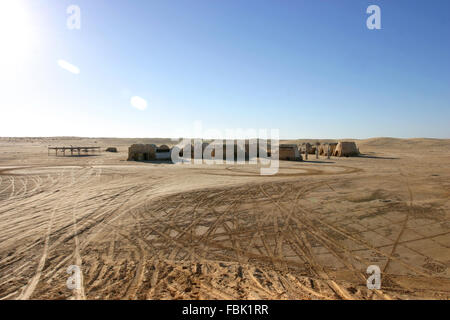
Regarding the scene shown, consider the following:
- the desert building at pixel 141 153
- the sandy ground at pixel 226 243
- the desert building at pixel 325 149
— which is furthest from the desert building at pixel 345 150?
the desert building at pixel 141 153

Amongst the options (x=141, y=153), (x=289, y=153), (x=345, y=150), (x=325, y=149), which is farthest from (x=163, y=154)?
(x=325, y=149)

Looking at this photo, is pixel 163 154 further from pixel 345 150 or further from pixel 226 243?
pixel 345 150

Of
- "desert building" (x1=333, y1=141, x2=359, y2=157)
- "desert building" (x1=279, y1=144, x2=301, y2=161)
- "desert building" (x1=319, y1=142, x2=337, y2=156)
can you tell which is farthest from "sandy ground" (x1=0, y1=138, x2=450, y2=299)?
"desert building" (x1=319, y1=142, x2=337, y2=156)

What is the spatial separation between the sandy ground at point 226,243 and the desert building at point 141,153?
15237 mm

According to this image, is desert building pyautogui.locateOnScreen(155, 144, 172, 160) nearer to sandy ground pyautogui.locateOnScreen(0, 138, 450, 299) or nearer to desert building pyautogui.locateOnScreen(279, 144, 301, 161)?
desert building pyautogui.locateOnScreen(279, 144, 301, 161)

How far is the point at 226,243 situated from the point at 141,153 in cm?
2230

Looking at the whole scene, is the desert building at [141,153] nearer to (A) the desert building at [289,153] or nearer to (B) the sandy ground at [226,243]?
(A) the desert building at [289,153]

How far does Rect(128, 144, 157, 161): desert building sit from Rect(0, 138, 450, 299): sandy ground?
50.0ft

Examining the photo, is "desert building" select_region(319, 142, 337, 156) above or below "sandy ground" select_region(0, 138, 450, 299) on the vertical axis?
above

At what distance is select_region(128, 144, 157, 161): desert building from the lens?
25719 millimetres

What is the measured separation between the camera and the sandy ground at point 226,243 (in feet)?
A: 12.6

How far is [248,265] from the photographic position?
4605mm

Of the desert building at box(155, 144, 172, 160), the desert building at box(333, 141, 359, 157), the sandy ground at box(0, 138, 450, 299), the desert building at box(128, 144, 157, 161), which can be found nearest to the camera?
the sandy ground at box(0, 138, 450, 299)
